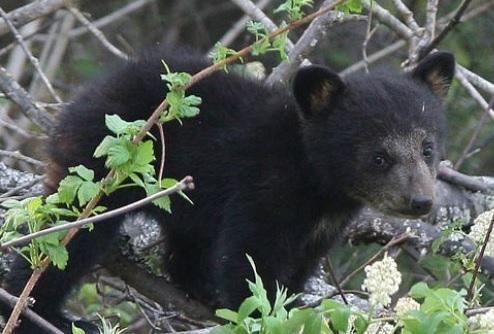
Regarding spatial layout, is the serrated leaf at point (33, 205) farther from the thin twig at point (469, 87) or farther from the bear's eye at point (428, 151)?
the thin twig at point (469, 87)

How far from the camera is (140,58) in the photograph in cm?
651

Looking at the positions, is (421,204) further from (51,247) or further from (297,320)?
(297,320)

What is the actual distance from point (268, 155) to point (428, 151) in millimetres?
769

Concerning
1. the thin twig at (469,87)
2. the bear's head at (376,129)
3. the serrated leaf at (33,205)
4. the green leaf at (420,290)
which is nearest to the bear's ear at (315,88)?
the bear's head at (376,129)

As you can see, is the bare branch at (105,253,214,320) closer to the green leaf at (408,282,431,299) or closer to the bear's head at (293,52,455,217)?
the bear's head at (293,52,455,217)

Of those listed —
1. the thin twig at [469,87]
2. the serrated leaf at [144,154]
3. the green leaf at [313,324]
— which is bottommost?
the thin twig at [469,87]

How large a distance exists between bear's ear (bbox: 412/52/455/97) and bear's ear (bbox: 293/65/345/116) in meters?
0.43

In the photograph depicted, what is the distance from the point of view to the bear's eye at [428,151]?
608 cm

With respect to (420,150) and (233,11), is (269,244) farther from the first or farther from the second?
(233,11)

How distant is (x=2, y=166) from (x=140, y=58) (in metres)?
0.95

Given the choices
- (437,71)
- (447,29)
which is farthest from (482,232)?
(447,29)

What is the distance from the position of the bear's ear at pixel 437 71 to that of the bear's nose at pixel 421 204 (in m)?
0.87

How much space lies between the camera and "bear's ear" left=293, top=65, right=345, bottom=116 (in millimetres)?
6184

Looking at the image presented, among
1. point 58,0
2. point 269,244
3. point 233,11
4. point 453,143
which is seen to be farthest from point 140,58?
point 233,11
